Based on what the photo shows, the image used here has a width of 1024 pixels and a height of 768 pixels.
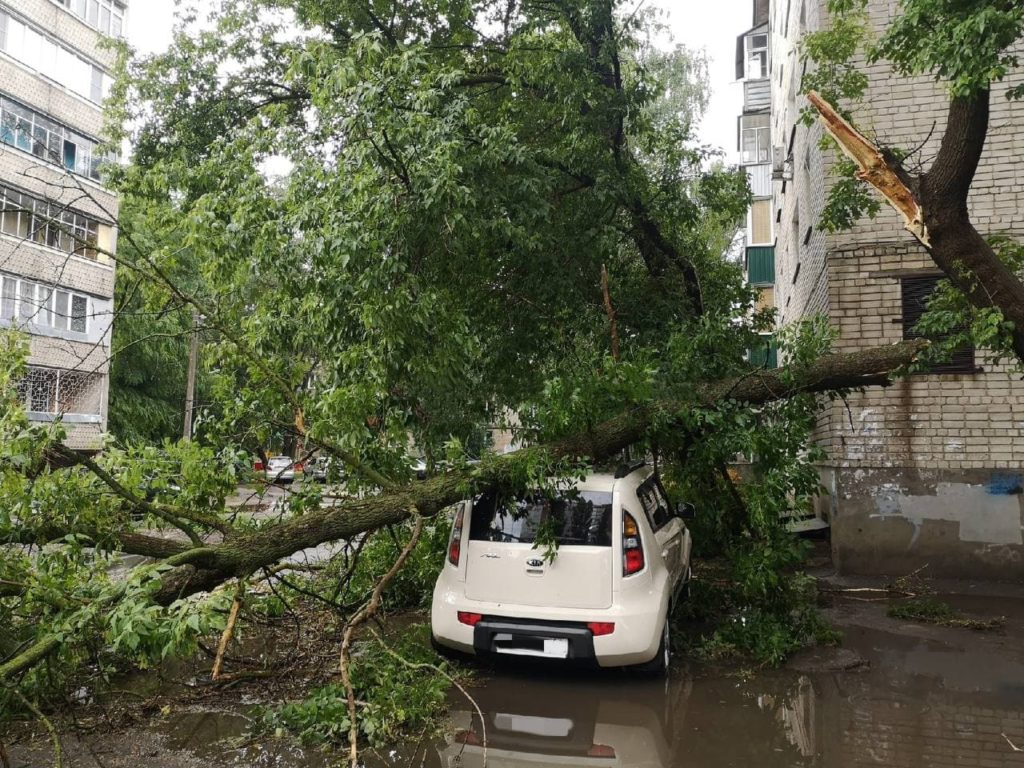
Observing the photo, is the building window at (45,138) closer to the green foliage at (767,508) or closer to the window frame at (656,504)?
the window frame at (656,504)

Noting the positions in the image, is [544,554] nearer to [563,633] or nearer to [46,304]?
[563,633]

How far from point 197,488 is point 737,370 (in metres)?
5.03

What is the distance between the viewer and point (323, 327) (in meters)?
7.53

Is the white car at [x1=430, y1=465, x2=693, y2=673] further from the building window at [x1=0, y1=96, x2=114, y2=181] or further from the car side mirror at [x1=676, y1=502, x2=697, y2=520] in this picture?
the building window at [x1=0, y1=96, x2=114, y2=181]

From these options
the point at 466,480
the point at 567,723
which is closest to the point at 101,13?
the point at 466,480

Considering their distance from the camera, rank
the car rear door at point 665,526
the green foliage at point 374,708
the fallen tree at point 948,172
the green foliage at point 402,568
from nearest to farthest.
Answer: the green foliage at point 374,708, the fallen tree at point 948,172, the car rear door at point 665,526, the green foliage at point 402,568

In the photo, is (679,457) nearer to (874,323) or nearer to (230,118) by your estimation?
(874,323)

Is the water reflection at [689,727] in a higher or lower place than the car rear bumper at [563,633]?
lower

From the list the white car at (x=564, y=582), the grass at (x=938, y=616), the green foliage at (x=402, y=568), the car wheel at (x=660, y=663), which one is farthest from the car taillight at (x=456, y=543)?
the grass at (x=938, y=616)

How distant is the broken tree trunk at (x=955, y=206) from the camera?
6371 mm

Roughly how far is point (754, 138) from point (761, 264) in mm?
4086

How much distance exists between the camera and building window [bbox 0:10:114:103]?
25891 mm

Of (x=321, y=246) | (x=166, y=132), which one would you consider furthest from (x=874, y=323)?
(x=166, y=132)

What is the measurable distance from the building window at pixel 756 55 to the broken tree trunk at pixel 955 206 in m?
24.8
